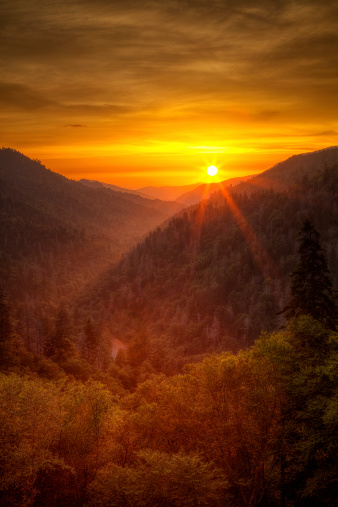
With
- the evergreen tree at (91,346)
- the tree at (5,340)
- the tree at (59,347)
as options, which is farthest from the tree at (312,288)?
the evergreen tree at (91,346)

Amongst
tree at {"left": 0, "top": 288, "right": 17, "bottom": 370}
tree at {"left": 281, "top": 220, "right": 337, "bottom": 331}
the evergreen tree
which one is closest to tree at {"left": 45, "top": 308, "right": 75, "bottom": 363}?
tree at {"left": 0, "top": 288, "right": 17, "bottom": 370}

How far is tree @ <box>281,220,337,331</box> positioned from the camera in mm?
39812

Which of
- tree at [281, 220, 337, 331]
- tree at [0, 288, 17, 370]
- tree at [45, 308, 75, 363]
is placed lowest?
tree at [45, 308, 75, 363]

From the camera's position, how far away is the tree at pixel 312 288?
1567 inches

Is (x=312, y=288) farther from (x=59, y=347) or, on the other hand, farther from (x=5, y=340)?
(x=59, y=347)

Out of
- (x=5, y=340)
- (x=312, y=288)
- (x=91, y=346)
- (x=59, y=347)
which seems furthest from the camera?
(x=91, y=346)

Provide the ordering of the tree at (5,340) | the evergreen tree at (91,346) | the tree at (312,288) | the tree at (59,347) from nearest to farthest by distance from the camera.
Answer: the tree at (312,288) → the tree at (5,340) → the tree at (59,347) → the evergreen tree at (91,346)

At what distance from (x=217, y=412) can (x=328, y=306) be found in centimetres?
1445

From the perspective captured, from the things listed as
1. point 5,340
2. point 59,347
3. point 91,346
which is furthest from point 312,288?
point 91,346

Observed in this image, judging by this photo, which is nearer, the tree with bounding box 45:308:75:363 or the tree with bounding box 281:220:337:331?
the tree with bounding box 281:220:337:331

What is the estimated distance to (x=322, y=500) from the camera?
29.7m

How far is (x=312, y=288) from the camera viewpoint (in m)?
40.2

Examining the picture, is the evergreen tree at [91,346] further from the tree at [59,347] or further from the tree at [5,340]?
the tree at [5,340]

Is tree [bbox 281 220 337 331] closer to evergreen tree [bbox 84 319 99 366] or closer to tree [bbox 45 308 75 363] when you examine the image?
tree [bbox 45 308 75 363]
